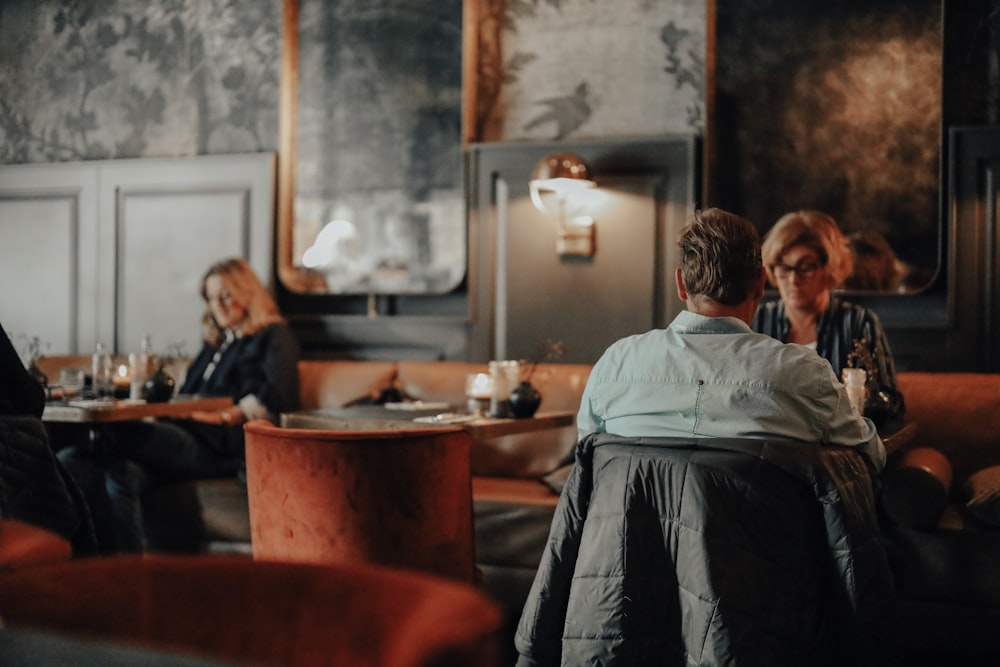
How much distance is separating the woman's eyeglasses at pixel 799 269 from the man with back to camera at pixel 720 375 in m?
1.19

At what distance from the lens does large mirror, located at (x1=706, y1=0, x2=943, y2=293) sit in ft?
14.7

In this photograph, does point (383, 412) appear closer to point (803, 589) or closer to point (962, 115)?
point (803, 589)

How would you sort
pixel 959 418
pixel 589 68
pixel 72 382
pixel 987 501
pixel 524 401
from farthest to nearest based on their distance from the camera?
pixel 589 68
pixel 72 382
pixel 959 418
pixel 524 401
pixel 987 501

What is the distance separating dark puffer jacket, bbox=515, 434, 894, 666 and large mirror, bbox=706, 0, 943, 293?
2.69 metres

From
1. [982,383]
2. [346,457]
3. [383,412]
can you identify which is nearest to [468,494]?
[346,457]

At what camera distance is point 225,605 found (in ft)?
2.77

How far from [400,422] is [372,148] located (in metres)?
2.37

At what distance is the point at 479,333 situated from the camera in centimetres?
514

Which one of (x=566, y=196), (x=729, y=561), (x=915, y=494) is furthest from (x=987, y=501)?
(x=566, y=196)

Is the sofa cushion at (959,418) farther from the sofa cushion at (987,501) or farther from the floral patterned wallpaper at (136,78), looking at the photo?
the floral patterned wallpaper at (136,78)

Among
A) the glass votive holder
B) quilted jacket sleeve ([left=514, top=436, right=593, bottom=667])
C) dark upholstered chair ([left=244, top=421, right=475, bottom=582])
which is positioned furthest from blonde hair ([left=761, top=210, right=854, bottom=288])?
quilted jacket sleeve ([left=514, top=436, right=593, bottom=667])

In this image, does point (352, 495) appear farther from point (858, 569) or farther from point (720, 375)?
point (858, 569)

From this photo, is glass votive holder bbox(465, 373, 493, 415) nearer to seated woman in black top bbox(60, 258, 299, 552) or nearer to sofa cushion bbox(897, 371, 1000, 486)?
seated woman in black top bbox(60, 258, 299, 552)

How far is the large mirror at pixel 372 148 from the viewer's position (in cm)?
525
